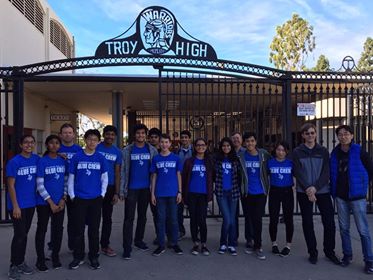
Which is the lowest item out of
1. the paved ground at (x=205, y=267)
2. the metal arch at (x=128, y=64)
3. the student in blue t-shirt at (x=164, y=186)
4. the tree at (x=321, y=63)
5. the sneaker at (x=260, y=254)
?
the paved ground at (x=205, y=267)

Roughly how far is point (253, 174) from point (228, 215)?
66cm

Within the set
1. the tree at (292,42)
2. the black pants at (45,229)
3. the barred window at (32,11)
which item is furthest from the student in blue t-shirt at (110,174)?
the tree at (292,42)

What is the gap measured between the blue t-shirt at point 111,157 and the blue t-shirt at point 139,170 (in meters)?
0.20

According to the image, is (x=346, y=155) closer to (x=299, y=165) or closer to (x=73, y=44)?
(x=299, y=165)

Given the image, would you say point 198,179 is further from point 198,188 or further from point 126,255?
point 126,255

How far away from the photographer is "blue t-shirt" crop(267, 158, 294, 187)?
5.70 m

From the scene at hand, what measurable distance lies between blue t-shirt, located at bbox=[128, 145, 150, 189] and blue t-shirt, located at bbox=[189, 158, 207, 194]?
62cm

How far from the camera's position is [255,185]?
5.77 metres

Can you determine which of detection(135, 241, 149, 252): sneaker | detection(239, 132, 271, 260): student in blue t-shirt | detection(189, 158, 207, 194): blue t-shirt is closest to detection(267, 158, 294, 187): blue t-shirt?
detection(239, 132, 271, 260): student in blue t-shirt

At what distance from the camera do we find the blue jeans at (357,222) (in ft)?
16.7

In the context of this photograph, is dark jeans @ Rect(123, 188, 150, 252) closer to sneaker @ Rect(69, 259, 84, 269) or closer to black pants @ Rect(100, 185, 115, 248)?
black pants @ Rect(100, 185, 115, 248)

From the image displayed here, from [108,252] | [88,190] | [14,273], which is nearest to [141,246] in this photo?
[108,252]

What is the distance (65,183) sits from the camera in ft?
17.0

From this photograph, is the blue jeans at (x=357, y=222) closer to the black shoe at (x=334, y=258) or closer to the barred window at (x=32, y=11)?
the black shoe at (x=334, y=258)
